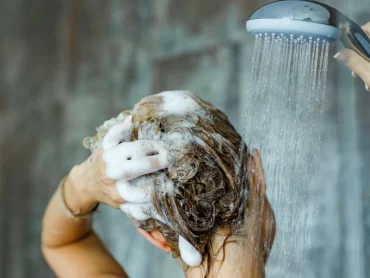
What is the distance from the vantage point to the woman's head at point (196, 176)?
0.90 m

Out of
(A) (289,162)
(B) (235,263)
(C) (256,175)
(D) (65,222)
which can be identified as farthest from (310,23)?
(A) (289,162)

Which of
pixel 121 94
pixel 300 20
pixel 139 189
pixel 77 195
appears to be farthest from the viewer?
pixel 121 94

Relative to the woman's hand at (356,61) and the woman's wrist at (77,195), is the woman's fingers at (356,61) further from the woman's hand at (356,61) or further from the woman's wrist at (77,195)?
the woman's wrist at (77,195)

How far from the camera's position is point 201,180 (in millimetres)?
901

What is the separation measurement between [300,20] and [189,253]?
1.30 feet

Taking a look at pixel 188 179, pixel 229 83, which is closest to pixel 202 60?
pixel 229 83

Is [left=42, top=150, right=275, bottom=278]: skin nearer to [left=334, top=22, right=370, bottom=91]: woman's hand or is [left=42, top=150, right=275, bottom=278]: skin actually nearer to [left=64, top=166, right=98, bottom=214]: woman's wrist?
[left=64, top=166, right=98, bottom=214]: woman's wrist

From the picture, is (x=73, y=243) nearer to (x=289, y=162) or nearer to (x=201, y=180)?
(x=201, y=180)

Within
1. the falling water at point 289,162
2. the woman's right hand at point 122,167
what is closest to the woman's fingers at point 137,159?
the woman's right hand at point 122,167

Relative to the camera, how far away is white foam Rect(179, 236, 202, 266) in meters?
0.95

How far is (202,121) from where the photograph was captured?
37.9 inches

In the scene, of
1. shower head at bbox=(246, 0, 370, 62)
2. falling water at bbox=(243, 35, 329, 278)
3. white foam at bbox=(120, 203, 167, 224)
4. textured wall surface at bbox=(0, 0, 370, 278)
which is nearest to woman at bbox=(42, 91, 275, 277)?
white foam at bbox=(120, 203, 167, 224)

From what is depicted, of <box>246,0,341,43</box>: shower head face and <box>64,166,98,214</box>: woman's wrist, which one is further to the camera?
<box>64,166,98,214</box>: woman's wrist

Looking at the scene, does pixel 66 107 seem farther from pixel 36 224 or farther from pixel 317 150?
pixel 317 150
